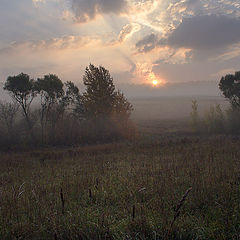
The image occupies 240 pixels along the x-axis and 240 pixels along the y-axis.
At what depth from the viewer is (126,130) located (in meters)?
33.4

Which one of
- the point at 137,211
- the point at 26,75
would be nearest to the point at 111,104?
the point at 26,75

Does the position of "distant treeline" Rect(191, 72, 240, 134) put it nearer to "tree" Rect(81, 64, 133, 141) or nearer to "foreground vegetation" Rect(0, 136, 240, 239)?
"tree" Rect(81, 64, 133, 141)

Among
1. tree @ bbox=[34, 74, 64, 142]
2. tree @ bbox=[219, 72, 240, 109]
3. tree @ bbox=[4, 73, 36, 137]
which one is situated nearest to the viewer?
tree @ bbox=[4, 73, 36, 137]

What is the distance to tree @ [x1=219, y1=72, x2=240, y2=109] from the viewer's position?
3769cm

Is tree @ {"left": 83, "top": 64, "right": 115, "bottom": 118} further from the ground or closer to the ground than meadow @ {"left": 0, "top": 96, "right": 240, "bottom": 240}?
further from the ground

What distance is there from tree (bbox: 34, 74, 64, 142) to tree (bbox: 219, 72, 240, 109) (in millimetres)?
33604

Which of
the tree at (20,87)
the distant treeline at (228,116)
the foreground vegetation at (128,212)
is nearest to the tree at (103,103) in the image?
the tree at (20,87)

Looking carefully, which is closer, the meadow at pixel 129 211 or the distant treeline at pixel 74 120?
the meadow at pixel 129 211

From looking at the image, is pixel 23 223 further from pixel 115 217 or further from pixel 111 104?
pixel 111 104

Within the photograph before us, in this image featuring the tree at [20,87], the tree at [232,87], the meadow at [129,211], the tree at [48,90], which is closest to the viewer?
the meadow at [129,211]

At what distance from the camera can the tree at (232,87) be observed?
3769cm

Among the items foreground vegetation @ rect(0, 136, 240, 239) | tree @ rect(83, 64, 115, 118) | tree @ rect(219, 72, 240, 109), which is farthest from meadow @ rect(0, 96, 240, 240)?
tree @ rect(219, 72, 240, 109)

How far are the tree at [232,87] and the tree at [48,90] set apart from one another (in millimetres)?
33604

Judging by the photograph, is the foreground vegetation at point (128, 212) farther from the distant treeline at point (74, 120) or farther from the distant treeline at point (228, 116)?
the distant treeline at point (228, 116)
